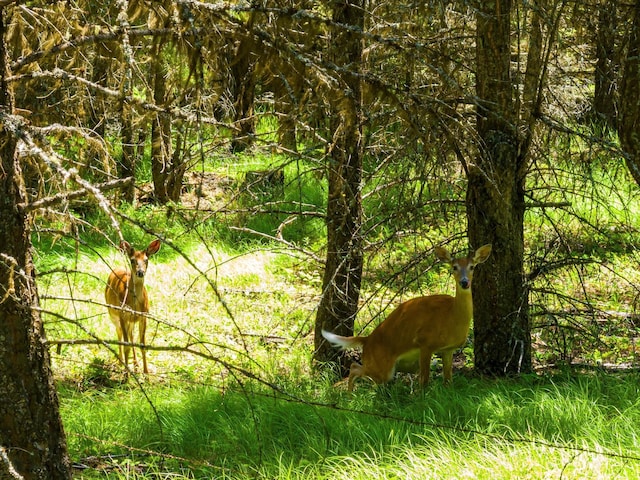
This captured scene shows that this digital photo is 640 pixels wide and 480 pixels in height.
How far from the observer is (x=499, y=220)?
6406 mm

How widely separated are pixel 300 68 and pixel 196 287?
7120 millimetres

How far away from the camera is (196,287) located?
33.8 feet

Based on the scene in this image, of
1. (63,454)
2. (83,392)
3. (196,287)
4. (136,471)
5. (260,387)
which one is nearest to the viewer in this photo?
(63,454)

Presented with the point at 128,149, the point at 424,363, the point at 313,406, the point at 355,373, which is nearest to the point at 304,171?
the point at 355,373

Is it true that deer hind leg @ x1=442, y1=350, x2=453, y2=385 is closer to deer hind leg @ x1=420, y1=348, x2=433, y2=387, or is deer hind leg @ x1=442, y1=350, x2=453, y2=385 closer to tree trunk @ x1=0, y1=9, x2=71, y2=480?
deer hind leg @ x1=420, y1=348, x2=433, y2=387

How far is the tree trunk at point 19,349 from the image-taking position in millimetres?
3404

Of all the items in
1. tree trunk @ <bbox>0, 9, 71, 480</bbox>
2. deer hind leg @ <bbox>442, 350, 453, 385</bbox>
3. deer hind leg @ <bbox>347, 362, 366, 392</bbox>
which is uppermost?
tree trunk @ <bbox>0, 9, 71, 480</bbox>

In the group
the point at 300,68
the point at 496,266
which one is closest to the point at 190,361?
the point at 496,266

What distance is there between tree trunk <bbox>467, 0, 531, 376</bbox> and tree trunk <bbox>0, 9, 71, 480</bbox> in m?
3.51

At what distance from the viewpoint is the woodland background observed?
3.40 metres

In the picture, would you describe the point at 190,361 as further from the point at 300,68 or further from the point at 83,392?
the point at 300,68

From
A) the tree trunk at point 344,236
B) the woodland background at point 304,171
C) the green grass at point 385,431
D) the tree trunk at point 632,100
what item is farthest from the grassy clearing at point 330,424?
the tree trunk at point 632,100

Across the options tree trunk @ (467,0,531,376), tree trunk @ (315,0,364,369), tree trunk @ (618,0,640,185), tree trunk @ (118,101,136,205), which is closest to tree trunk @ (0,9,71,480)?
tree trunk @ (118,101,136,205)

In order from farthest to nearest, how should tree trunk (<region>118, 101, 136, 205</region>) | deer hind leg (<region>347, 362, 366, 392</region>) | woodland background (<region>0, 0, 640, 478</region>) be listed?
deer hind leg (<region>347, 362, 366, 392</region>)
tree trunk (<region>118, 101, 136, 205</region>)
woodland background (<region>0, 0, 640, 478</region>)
